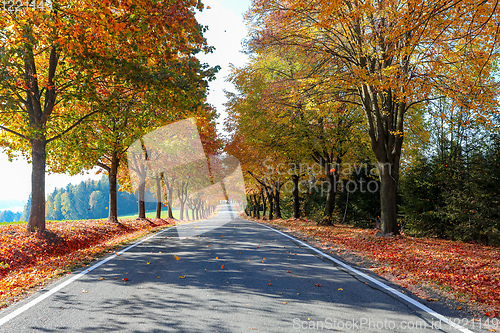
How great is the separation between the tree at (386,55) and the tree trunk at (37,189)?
28.4 feet

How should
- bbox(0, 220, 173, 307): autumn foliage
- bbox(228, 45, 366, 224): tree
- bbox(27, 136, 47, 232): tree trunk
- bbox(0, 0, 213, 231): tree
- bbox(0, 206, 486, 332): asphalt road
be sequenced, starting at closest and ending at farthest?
bbox(0, 206, 486, 332): asphalt road
bbox(0, 220, 173, 307): autumn foliage
bbox(0, 0, 213, 231): tree
bbox(27, 136, 47, 232): tree trunk
bbox(228, 45, 366, 224): tree

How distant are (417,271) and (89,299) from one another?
258 inches

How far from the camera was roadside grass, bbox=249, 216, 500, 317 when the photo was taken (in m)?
5.23

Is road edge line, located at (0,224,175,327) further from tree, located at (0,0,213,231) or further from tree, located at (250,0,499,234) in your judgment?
tree, located at (250,0,499,234)

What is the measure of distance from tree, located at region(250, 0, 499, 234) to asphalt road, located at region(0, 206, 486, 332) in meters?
6.37

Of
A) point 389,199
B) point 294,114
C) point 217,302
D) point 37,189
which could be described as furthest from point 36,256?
point 389,199

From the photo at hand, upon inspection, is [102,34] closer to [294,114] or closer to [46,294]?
[46,294]

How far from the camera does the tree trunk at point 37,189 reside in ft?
34.8

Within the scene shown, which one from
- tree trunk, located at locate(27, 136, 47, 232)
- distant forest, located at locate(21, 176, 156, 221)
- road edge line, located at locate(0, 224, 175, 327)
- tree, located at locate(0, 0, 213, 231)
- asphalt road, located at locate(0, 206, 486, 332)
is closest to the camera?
asphalt road, located at locate(0, 206, 486, 332)

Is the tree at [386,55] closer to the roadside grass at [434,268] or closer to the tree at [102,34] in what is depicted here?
the roadside grass at [434,268]

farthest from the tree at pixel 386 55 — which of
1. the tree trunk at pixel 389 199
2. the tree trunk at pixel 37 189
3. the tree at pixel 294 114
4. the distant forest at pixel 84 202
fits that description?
the distant forest at pixel 84 202

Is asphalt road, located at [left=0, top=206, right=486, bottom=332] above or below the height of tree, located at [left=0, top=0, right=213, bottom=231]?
below

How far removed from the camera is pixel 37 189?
10.7 m

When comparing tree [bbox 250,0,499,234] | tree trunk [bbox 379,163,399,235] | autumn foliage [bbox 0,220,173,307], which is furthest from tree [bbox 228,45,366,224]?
autumn foliage [bbox 0,220,173,307]
